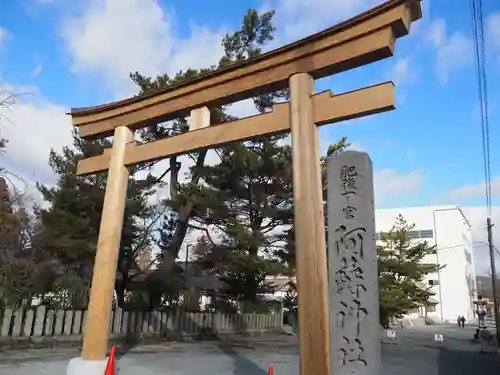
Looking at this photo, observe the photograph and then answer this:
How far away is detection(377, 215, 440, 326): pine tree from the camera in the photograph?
78.9 feet

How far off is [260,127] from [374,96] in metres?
1.93

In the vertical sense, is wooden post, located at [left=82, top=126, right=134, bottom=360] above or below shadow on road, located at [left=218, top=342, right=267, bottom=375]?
above

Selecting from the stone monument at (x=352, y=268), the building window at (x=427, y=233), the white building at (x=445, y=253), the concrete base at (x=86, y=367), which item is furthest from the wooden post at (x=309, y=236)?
the building window at (x=427, y=233)

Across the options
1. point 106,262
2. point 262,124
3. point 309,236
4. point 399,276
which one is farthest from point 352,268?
point 399,276

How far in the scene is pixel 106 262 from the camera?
8.33 metres

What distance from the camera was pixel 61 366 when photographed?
945 centimetres

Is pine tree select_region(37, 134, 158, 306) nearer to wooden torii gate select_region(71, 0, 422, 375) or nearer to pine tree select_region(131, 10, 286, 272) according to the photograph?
pine tree select_region(131, 10, 286, 272)

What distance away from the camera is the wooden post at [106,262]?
8.01 metres

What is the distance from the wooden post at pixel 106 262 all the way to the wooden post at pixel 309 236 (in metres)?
3.95

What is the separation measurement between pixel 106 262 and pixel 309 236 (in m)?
4.23


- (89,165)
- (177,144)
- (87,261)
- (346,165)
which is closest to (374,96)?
(346,165)

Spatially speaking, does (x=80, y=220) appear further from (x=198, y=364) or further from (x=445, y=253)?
(x=445, y=253)

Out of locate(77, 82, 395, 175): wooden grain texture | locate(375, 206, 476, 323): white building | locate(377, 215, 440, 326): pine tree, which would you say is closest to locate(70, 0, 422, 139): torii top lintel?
locate(77, 82, 395, 175): wooden grain texture

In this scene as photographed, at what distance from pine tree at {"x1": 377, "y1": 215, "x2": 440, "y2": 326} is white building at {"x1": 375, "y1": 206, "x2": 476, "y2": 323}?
2670 cm
